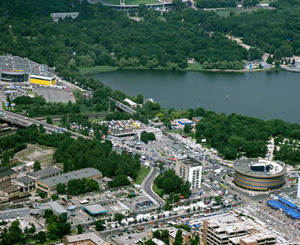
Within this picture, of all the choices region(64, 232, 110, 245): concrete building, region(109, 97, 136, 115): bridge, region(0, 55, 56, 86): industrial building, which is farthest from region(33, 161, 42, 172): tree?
region(0, 55, 56, 86): industrial building

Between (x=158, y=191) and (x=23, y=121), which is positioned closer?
(x=158, y=191)

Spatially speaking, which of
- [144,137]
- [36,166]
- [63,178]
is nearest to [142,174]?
[63,178]

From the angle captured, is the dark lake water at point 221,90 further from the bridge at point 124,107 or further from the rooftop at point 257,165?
the rooftop at point 257,165

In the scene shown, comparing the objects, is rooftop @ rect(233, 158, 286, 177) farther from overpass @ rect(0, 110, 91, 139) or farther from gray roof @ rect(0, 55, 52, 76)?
gray roof @ rect(0, 55, 52, 76)

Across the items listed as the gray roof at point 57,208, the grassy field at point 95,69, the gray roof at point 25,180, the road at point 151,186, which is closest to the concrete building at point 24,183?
the gray roof at point 25,180

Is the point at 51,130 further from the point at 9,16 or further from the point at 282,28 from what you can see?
the point at 282,28

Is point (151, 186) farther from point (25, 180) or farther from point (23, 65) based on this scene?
point (23, 65)
